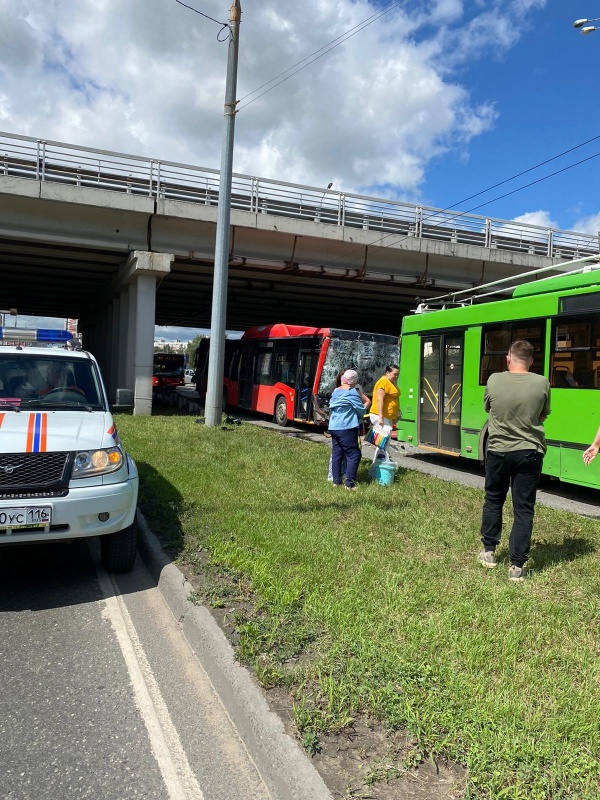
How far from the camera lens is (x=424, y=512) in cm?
689

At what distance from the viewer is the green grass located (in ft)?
8.86

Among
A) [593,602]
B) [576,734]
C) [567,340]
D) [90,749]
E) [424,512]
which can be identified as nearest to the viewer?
[576,734]

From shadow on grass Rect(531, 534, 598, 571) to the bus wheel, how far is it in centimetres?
1302

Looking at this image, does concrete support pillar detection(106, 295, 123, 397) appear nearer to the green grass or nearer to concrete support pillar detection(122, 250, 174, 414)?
concrete support pillar detection(122, 250, 174, 414)

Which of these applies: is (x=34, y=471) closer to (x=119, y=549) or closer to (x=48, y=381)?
(x=119, y=549)

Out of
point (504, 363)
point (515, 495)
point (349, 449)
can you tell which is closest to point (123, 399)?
point (349, 449)

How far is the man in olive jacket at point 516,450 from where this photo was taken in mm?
4840

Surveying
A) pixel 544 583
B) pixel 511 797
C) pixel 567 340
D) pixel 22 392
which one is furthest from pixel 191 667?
pixel 567 340

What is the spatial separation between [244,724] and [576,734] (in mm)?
1529

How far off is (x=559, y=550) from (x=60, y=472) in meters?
4.37

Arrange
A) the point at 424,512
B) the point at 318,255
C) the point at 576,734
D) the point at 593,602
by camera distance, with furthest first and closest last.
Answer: the point at 318,255
the point at 424,512
the point at 593,602
the point at 576,734

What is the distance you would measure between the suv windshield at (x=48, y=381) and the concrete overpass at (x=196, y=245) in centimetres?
1269

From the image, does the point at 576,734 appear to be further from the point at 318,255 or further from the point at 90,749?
the point at 318,255

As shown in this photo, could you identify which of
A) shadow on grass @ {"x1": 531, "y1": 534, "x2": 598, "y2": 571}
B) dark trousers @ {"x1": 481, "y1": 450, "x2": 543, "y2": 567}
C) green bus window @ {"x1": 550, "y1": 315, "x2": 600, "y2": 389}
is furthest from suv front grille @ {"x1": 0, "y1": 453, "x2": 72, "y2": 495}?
green bus window @ {"x1": 550, "y1": 315, "x2": 600, "y2": 389}
